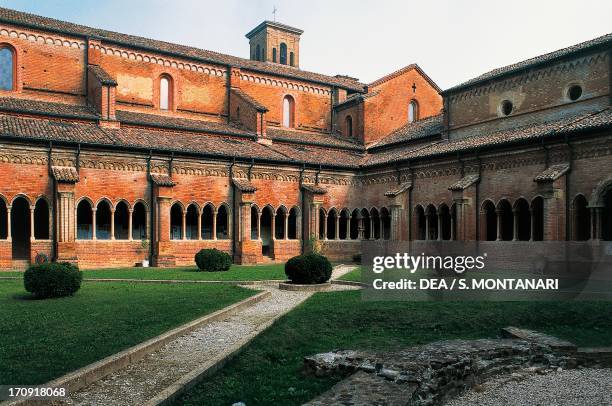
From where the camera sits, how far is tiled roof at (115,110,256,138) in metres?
30.0

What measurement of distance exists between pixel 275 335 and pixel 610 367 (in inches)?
222

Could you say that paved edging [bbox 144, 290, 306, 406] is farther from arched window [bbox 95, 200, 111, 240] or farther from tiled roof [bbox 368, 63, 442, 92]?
tiled roof [bbox 368, 63, 442, 92]

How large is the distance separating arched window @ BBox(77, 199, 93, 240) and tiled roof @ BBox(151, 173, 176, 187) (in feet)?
10.7

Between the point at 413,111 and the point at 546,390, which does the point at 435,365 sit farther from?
the point at 413,111

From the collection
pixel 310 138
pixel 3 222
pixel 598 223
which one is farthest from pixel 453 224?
pixel 3 222

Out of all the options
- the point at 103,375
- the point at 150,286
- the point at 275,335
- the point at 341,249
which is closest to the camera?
the point at 103,375

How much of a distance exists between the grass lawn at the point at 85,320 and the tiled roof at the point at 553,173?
12.3m

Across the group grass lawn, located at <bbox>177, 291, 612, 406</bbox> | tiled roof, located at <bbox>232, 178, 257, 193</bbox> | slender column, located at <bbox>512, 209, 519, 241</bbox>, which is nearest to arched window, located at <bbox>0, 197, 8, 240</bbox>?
tiled roof, located at <bbox>232, 178, 257, 193</bbox>

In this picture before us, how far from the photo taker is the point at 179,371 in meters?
7.59

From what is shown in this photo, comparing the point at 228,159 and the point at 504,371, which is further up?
the point at 228,159

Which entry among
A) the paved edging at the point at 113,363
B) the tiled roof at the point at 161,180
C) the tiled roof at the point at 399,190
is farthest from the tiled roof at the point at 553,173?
the tiled roof at the point at 161,180

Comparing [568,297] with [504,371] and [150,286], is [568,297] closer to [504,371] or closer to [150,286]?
[504,371]

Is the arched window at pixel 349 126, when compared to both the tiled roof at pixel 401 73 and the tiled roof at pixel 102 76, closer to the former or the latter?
the tiled roof at pixel 401 73

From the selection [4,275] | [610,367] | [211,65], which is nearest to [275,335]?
[610,367]
